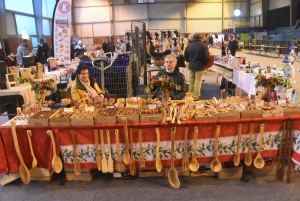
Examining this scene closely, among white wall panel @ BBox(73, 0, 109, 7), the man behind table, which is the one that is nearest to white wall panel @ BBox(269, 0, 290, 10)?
white wall panel @ BBox(73, 0, 109, 7)

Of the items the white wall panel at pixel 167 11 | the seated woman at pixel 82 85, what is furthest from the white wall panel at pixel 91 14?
the seated woman at pixel 82 85

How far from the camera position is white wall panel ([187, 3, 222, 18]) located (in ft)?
→ 63.1

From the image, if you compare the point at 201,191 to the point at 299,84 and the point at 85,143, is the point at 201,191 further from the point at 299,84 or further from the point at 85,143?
the point at 299,84

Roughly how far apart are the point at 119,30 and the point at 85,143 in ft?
59.9

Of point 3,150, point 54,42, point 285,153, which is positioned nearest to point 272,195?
point 285,153

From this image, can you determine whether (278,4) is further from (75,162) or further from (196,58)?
(75,162)

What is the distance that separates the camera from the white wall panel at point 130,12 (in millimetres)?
19266

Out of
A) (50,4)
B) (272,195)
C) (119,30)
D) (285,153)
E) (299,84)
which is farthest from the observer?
(119,30)

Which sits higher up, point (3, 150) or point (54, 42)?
point (54, 42)

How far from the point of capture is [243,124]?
7.48 ft

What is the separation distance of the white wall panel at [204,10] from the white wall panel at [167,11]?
1.90 feet

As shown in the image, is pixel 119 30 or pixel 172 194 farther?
pixel 119 30

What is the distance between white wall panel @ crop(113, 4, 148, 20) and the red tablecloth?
18146 mm

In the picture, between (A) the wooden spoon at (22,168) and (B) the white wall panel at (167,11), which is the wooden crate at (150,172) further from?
(B) the white wall panel at (167,11)
